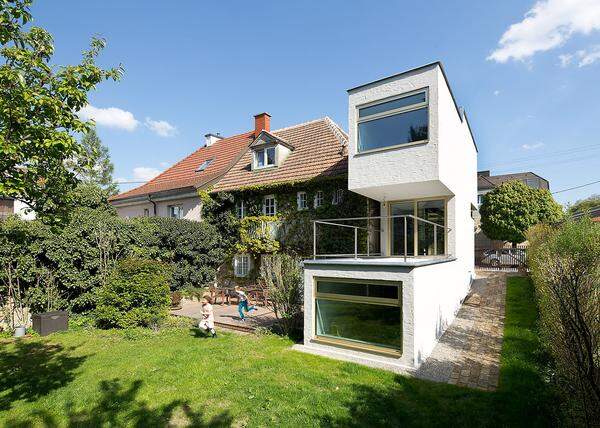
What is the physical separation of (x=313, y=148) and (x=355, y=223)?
589cm

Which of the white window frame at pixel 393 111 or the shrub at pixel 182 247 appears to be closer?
the white window frame at pixel 393 111

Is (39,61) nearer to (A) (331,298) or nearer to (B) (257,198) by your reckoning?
(A) (331,298)

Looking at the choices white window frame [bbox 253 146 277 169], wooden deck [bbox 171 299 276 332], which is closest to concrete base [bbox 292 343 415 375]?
wooden deck [bbox 171 299 276 332]

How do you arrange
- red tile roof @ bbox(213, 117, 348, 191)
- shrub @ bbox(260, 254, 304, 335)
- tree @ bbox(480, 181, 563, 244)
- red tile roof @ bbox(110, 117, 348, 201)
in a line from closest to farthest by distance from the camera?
shrub @ bbox(260, 254, 304, 335) < red tile roof @ bbox(213, 117, 348, 191) < red tile roof @ bbox(110, 117, 348, 201) < tree @ bbox(480, 181, 563, 244)

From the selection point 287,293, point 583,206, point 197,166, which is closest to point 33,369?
point 287,293

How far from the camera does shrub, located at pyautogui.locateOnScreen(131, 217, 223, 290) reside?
593 inches

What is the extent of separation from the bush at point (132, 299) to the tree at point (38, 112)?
620 centimetres

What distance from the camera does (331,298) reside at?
333 inches

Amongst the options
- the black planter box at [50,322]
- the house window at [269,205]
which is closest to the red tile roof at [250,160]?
the house window at [269,205]

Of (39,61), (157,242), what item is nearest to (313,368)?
(39,61)

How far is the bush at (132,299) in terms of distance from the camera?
35.7 feet

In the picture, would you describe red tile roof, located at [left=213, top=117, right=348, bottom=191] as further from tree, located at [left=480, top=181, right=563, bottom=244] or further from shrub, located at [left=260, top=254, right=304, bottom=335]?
tree, located at [left=480, top=181, right=563, bottom=244]

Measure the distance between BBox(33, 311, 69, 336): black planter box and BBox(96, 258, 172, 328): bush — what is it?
103cm

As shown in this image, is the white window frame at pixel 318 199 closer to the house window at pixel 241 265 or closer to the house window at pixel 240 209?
the house window at pixel 240 209
